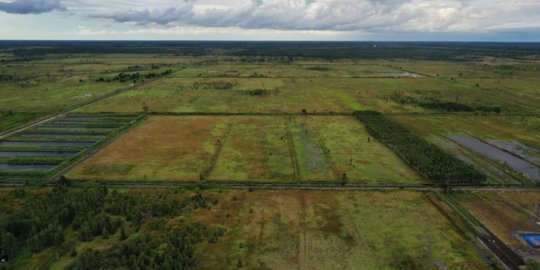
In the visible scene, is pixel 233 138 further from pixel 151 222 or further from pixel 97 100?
pixel 97 100

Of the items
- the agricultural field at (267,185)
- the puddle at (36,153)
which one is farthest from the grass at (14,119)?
the puddle at (36,153)

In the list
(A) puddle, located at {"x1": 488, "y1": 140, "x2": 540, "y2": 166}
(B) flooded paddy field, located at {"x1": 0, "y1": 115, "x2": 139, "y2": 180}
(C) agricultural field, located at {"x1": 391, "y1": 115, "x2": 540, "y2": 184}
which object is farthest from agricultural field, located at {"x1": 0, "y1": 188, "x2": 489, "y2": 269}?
(A) puddle, located at {"x1": 488, "y1": 140, "x2": 540, "y2": 166}

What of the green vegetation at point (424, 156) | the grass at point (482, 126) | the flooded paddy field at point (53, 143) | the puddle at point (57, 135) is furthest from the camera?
the grass at point (482, 126)

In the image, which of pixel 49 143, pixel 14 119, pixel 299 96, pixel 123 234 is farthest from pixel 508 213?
pixel 14 119

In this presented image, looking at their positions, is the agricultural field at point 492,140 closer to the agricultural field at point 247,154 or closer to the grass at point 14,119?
the agricultural field at point 247,154

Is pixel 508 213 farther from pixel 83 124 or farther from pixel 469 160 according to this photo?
pixel 83 124
